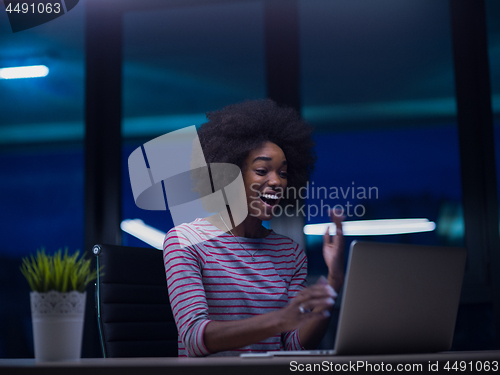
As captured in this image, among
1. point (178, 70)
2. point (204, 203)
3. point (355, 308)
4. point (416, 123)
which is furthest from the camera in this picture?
point (178, 70)

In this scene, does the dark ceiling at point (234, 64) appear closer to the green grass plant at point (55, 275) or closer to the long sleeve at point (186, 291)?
the long sleeve at point (186, 291)

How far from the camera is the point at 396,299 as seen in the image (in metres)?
0.99

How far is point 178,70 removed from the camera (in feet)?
9.67

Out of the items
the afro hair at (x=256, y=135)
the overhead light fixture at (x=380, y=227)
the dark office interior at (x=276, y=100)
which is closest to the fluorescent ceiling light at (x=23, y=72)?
the dark office interior at (x=276, y=100)

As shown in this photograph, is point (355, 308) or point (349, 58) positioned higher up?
point (349, 58)

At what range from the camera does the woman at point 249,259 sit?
124 cm

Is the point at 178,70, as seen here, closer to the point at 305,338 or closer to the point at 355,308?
the point at 305,338

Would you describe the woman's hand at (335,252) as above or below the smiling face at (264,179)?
below

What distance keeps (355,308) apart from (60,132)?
2459mm

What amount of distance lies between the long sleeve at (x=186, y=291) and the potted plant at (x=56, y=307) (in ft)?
1.25

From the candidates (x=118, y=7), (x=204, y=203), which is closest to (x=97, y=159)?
(x=118, y=7)

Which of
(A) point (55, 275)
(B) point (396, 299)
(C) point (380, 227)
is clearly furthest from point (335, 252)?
(C) point (380, 227)

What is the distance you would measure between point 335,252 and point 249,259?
0.45 metres

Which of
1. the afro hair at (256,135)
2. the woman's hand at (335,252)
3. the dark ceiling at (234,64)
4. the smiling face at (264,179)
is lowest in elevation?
the woman's hand at (335,252)
